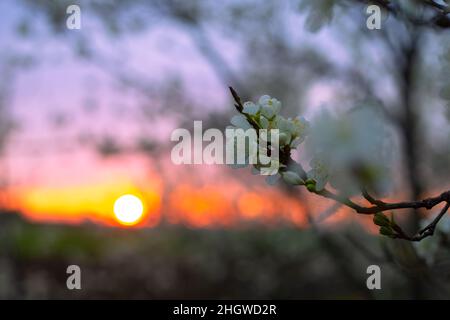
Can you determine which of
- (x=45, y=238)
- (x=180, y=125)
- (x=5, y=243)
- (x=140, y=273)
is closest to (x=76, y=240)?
(x=45, y=238)

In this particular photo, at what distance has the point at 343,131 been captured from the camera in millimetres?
1014

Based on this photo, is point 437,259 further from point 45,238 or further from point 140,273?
point 45,238
